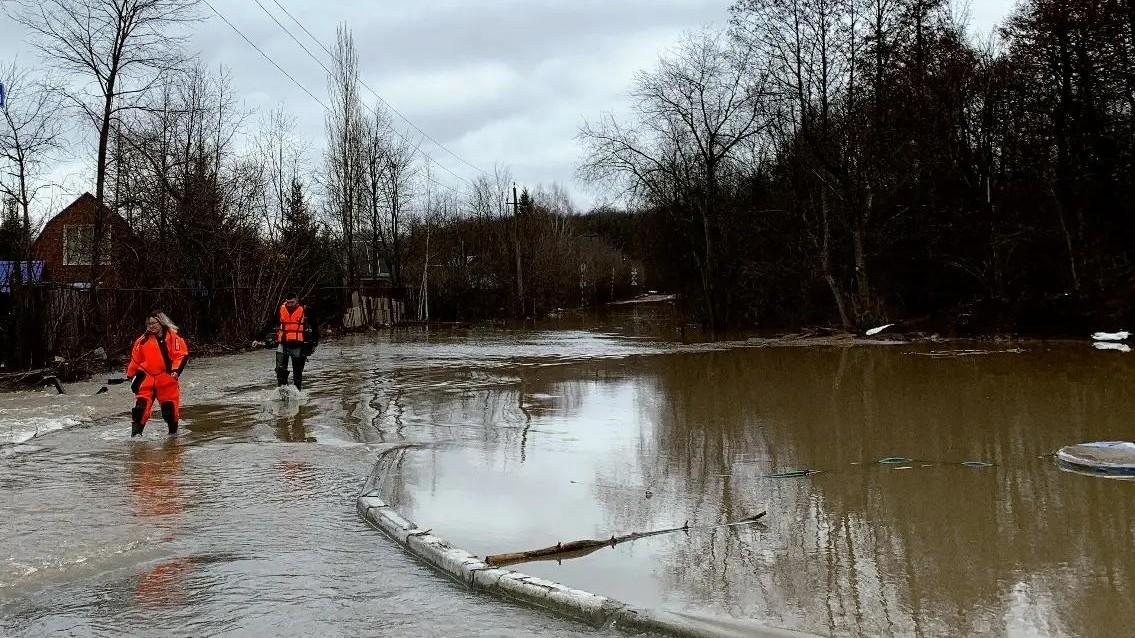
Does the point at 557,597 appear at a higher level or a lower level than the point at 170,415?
lower

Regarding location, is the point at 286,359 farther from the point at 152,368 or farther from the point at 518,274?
the point at 518,274

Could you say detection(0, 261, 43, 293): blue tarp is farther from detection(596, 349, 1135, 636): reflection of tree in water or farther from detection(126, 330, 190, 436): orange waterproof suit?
detection(596, 349, 1135, 636): reflection of tree in water

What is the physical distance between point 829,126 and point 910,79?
13.6 feet

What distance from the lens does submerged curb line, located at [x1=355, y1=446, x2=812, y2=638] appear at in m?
4.90

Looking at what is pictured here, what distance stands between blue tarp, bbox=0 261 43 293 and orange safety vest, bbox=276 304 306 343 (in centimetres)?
616

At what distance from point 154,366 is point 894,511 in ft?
28.3

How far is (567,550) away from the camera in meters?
6.55

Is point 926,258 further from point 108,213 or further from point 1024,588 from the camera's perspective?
point 1024,588

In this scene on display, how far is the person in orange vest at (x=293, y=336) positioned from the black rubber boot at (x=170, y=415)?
3682 mm

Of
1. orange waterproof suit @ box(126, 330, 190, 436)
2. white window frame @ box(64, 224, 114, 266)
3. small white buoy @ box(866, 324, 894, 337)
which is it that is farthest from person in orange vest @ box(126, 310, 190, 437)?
small white buoy @ box(866, 324, 894, 337)

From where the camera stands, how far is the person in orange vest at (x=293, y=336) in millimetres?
15555

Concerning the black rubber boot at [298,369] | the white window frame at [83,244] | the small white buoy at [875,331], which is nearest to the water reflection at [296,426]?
the black rubber boot at [298,369]

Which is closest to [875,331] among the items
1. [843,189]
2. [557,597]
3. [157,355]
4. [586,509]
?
[843,189]

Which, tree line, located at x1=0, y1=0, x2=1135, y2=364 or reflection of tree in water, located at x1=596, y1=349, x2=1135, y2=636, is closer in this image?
reflection of tree in water, located at x1=596, y1=349, x2=1135, y2=636
